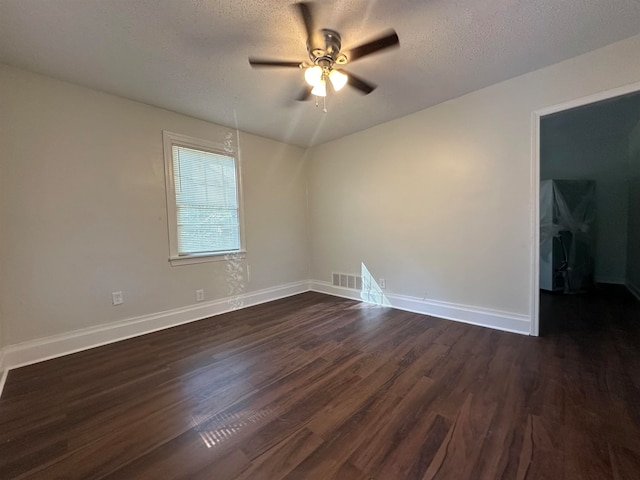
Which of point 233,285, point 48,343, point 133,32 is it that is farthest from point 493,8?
point 48,343

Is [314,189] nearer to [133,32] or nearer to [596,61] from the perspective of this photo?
[133,32]

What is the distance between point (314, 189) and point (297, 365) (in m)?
3.12

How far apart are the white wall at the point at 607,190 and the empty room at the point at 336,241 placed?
0.22m

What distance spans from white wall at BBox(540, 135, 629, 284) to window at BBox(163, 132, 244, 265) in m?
5.98

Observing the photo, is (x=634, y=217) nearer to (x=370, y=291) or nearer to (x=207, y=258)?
(x=370, y=291)

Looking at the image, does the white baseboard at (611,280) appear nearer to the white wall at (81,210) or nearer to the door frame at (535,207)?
the door frame at (535,207)

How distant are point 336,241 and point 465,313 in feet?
6.91

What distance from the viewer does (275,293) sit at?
4145 mm

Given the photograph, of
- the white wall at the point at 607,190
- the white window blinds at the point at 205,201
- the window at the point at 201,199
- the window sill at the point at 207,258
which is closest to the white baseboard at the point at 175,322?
the window sill at the point at 207,258

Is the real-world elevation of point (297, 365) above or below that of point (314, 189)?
below

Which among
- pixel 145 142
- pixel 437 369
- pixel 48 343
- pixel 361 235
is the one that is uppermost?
pixel 145 142

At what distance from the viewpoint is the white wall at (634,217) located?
3.79 metres

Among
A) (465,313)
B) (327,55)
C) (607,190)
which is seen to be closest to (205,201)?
(327,55)

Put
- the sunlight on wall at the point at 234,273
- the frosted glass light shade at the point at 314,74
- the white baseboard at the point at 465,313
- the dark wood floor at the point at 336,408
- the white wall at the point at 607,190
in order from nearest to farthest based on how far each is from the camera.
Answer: the dark wood floor at the point at 336,408 < the frosted glass light shade at the point at 314,74 < the white baseboard at the point at 465,313 < the sunlight on wall at the point at 234,273 < the white wall at the point at 607,190
